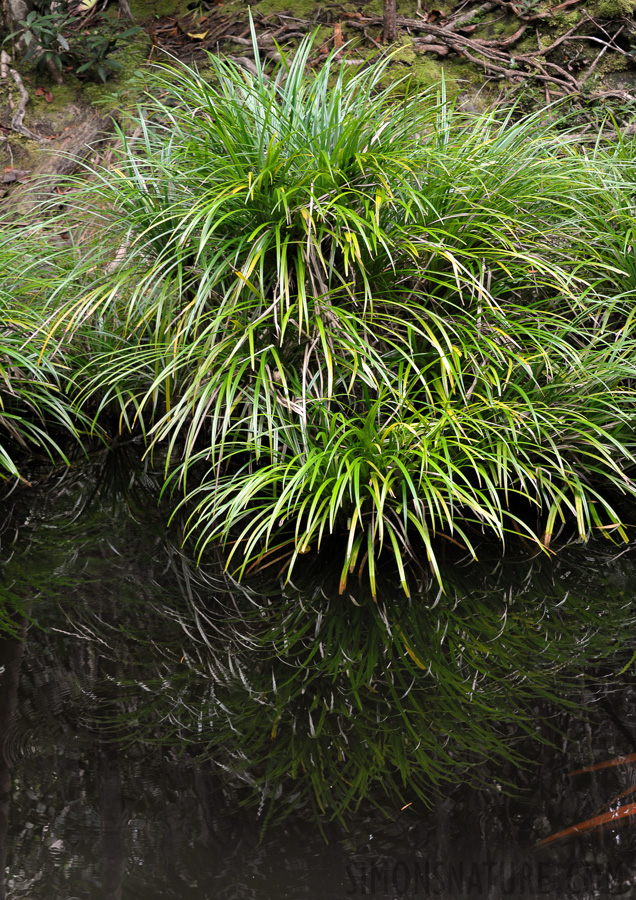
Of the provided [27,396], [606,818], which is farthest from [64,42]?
[606,818]

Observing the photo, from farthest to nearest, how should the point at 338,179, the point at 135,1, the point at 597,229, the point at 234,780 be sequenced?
the point at 135,1 < the point at 597,229 < the point at 338,179 < the point at 234,780

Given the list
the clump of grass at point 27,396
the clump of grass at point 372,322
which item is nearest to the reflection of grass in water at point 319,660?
the clump of grass at point 372,322

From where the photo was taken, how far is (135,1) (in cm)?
572

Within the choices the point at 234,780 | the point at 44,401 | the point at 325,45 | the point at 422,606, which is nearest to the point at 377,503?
the point at 422,606

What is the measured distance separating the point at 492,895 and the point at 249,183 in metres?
1.93

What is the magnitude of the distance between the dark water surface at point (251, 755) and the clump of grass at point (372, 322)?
26 centimetres

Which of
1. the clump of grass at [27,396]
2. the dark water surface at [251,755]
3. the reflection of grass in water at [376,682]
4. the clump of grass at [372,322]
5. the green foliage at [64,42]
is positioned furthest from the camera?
the green foliage at [64,42]

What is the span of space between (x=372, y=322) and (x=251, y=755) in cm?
138

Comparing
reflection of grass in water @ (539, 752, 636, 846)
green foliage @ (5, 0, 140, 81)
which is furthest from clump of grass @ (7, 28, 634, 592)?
green foliage @ (5, 0, 140, 81)

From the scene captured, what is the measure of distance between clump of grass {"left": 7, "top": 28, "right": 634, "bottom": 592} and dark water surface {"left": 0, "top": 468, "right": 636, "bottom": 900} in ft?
0.84

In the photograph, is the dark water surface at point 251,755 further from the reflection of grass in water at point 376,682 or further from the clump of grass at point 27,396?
the clump of grass at point 27,396

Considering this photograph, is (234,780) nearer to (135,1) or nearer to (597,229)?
(597,229)

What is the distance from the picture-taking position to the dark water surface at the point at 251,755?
1.37m

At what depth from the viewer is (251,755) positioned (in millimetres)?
1645
